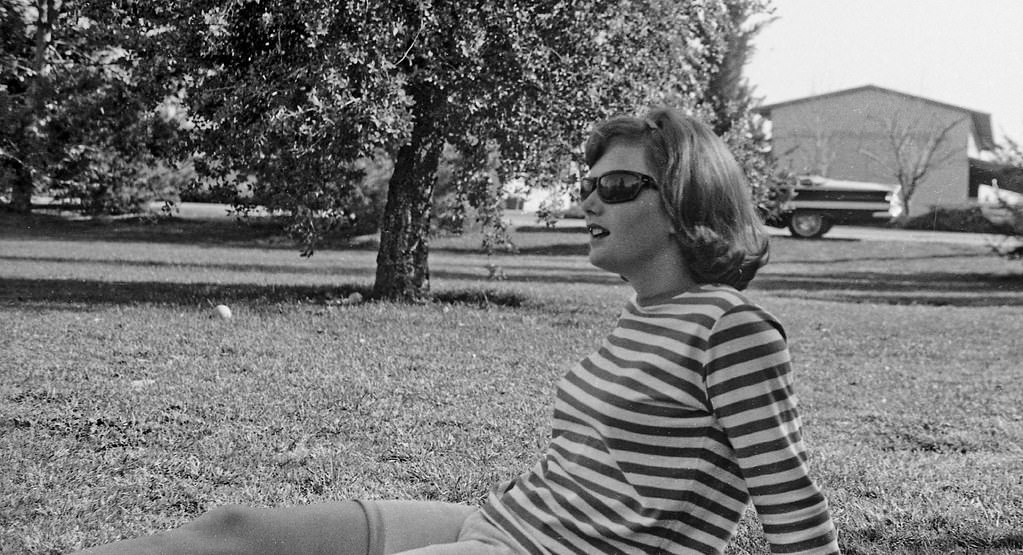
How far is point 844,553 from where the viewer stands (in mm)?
3871

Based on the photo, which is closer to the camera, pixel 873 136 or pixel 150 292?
pixel 150 292

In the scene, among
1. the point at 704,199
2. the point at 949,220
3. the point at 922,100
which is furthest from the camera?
the point at 922,100

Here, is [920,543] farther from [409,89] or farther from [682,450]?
[409,89]

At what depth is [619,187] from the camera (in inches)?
86.0

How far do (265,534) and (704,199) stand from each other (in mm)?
1094

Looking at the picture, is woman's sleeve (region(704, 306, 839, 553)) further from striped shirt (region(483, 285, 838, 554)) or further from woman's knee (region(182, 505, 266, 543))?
woman's knee (region(182, 505, 266, 543))

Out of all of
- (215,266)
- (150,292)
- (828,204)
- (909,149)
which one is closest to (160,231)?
(215,266)

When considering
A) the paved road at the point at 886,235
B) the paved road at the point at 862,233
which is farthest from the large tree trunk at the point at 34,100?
the paved road at the point at 886,235

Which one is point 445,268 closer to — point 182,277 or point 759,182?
point 182,277

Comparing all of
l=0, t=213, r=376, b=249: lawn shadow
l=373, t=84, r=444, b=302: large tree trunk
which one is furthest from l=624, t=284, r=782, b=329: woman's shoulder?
l=0, t=213, r=376, b=249: lawn shadow

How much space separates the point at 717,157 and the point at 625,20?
9994mm

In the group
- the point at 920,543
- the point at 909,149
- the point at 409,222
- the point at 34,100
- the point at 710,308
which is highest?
the point at 909,149

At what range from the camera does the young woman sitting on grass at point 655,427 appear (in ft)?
6.18

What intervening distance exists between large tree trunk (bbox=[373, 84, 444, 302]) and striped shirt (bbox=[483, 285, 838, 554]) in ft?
35.6
